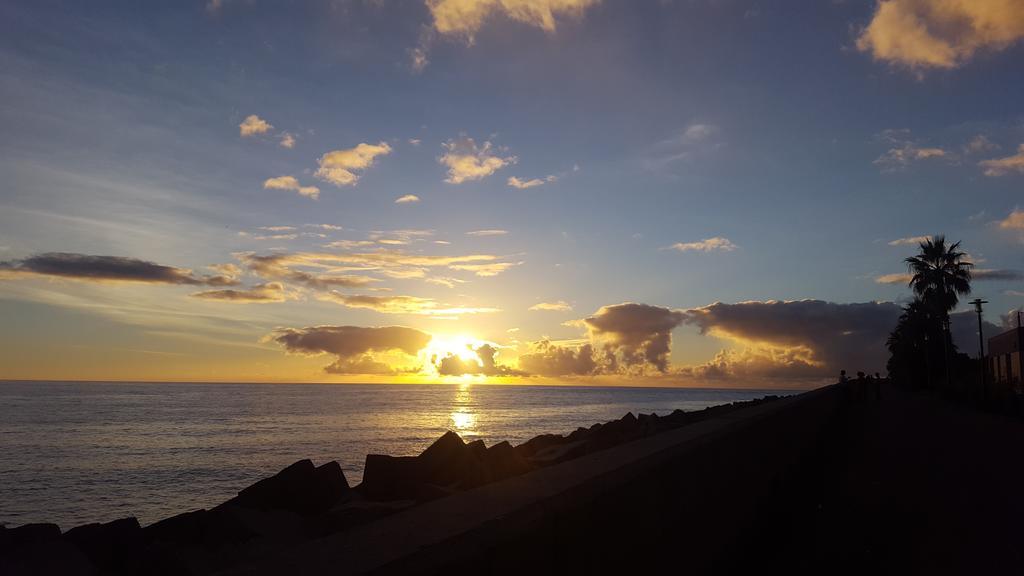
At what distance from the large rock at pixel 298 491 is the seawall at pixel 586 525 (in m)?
4.19

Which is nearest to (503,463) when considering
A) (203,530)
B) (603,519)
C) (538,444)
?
(203,530)

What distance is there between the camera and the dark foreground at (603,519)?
116 inches

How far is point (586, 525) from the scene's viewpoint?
3377 mm

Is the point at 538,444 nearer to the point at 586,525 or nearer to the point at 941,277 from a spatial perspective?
the point at 586,525

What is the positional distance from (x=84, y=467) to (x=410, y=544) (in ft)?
101

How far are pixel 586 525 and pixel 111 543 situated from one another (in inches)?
195

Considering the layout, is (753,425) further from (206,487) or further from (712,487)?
(206,487)

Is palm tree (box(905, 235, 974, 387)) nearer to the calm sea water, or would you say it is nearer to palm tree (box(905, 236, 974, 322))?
palm tree (box(905, 236, 974, 322))

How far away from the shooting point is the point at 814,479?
11.6m

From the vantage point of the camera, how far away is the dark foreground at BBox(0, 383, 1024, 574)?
2939mm

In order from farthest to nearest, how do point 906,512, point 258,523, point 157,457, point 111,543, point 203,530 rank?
point 157,457 < point 906,512 < point 203,530 < point 258,523 < point 111,543

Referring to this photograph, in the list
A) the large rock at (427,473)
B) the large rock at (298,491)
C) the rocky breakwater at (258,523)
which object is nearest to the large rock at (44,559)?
the rocky breakwater at (258,523)

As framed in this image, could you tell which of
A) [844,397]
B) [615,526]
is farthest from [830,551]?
[844,397]

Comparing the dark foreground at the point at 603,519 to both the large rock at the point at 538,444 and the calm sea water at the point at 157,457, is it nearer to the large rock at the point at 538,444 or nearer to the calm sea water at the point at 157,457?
the large rock at the point at 538,444
